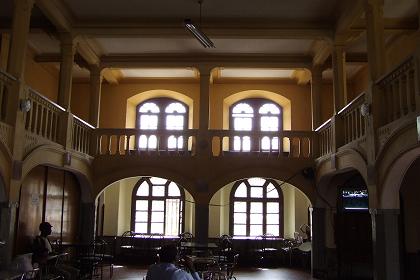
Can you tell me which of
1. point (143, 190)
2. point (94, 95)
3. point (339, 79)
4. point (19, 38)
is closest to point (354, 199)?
point (339, 79)

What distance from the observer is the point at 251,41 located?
1333 cm

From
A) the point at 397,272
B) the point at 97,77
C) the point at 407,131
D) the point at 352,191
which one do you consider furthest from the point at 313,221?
the point at 97,77

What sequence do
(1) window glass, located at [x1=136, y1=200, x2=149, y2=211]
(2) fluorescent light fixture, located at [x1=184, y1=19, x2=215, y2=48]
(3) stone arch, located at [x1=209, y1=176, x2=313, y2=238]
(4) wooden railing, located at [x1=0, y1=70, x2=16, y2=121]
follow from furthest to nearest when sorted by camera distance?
(1) window glass, located at [x1=136, y1=200, x2=149, y2=211] → (3) stone arch, located at [x1=209, y1=176, x2=313, y2=238] → (2) fluorescent light fixture, located at [x1=184, y1=19, x2=215, y2=48] → (4) wooden railing, located at [x1=0, y1=70, x2=16, y2=121]

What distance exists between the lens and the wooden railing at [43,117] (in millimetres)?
9875

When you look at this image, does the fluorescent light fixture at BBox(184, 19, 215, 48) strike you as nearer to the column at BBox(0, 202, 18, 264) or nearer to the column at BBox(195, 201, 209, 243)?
the column at BBox(195, 201, 209, 243)

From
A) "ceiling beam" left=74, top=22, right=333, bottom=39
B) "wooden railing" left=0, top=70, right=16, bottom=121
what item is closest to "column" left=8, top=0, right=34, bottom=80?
"wooden railing" left=0, top=70, right=16, bottom=121

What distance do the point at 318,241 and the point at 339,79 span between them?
14.8 ft

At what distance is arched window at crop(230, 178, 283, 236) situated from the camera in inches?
672

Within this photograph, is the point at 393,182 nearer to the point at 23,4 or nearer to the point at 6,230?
the point at 6,230

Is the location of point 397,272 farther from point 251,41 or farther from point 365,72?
point 365,72

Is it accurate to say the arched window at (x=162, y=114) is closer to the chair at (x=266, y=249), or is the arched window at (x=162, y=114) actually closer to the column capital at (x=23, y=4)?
the chair at (x=266, y=249)

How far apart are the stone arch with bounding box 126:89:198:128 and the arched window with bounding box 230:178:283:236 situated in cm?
290

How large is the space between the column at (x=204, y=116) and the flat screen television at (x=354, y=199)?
13.0 ft

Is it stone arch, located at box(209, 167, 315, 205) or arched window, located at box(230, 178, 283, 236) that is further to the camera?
arched window, located at box(230, 178, 283, 236)
